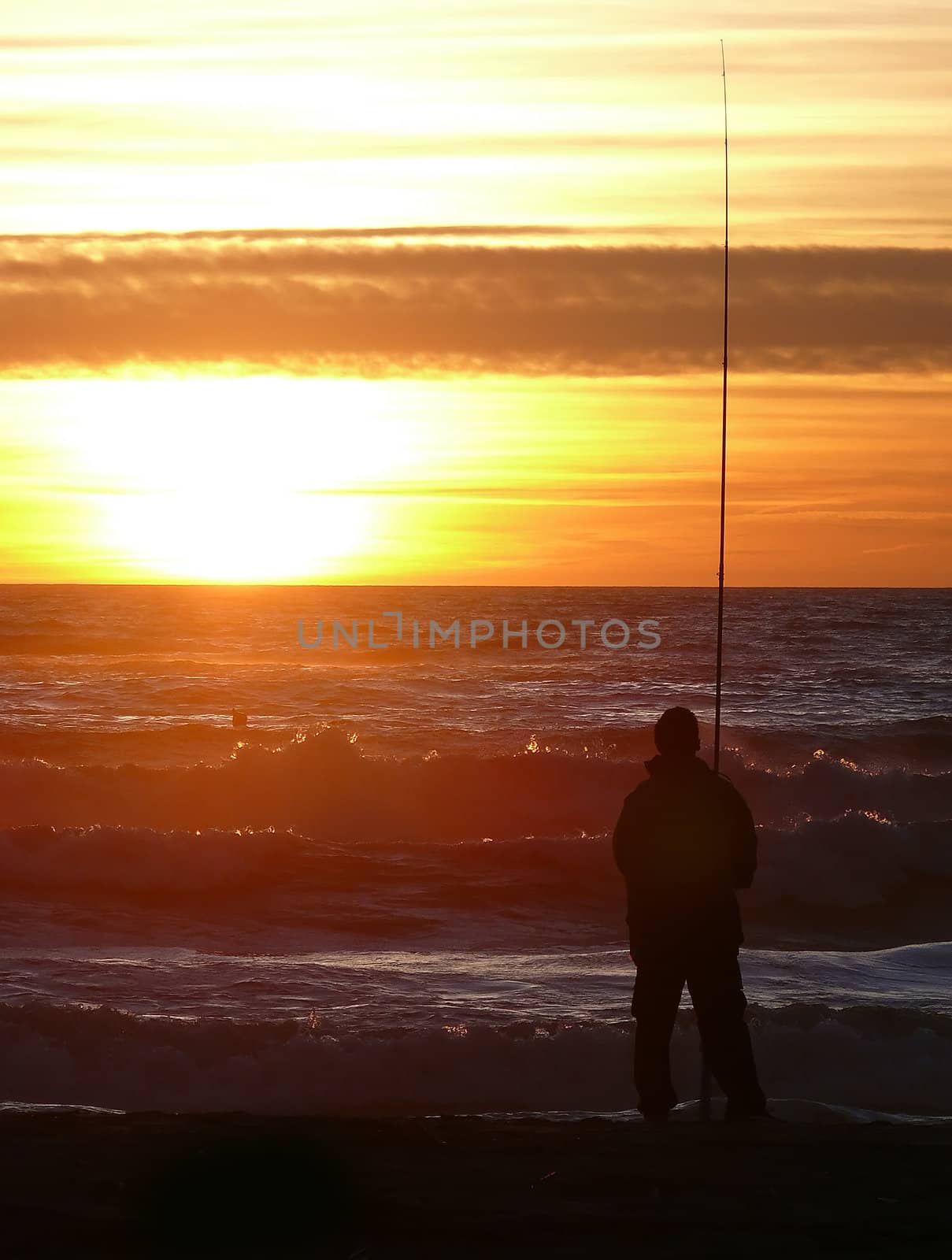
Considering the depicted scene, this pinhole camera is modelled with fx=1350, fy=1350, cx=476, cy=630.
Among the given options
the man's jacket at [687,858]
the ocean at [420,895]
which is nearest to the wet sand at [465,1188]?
the man's jacket at [687,858]

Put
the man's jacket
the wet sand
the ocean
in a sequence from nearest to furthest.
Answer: the wet sand, the man's jacket, the ocean

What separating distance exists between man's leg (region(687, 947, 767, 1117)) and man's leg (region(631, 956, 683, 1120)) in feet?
0.29

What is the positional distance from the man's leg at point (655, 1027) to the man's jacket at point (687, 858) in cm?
10

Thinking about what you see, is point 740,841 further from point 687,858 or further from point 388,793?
point 388,793

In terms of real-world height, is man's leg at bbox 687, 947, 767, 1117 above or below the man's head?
below

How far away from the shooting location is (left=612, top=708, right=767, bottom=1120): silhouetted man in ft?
16.5

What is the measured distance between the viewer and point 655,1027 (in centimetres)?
510

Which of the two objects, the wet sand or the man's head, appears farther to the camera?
the man's head

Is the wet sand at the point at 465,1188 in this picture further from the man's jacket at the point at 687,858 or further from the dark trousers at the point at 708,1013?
the man's jacket at the point at 687,858

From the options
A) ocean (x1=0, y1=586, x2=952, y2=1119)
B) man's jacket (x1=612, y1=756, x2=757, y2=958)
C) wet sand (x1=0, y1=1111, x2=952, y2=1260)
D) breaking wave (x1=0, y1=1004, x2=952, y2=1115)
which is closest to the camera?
wet sand (x1=0, y1=1111, x2=952, y2=1260)

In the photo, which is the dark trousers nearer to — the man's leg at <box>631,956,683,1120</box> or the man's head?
the man's leg at <box>631,956,683,1120</box>

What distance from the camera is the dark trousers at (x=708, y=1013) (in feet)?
16.5

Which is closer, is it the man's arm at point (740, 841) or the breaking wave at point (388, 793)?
the man's arm at point (740, 841)

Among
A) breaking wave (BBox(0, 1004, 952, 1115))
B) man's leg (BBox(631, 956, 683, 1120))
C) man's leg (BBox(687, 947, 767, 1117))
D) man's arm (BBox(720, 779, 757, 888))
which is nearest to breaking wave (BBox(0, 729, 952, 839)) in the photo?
breaking wave (BBox(0, 1004, 952, 1115))
